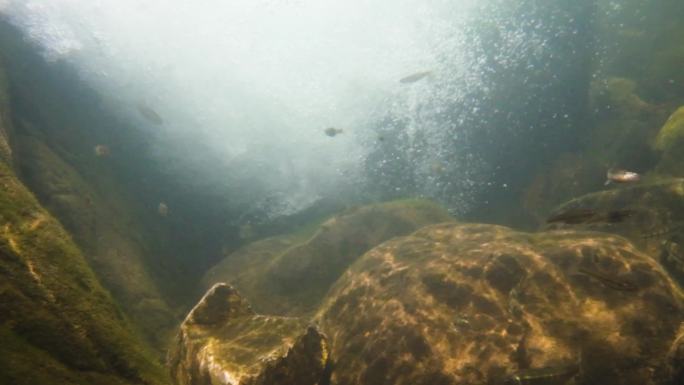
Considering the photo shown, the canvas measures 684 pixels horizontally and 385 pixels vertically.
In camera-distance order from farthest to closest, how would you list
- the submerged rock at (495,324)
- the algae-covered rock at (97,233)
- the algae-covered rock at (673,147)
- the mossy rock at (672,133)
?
the mossy rock at (672,133)
the algae-covered rock at (673,147)
the algae-covered rock at (97,233)
the submerged rock at (495,324)

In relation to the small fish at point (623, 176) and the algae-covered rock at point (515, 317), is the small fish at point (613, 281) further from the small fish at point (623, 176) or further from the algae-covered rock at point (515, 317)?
the small fish at point (623, 176)

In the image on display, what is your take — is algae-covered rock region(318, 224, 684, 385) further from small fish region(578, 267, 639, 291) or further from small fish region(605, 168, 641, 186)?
small fish region(605, 168, 641, 186)

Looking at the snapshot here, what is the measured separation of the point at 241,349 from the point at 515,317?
3329mm

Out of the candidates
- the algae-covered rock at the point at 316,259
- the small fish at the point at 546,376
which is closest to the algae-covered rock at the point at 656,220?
the small fish at the point at 546,376

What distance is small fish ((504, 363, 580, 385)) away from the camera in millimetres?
3930

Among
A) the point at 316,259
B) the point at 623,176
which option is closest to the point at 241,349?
the point at 316,259

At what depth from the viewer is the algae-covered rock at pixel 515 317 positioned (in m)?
4.23

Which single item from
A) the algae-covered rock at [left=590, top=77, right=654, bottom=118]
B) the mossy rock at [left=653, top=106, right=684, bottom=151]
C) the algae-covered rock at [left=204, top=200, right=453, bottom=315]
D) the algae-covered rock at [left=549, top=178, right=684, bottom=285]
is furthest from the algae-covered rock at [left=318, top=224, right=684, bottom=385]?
the algae-covered rock at [left=590, top=77, right=654, bottom=118]

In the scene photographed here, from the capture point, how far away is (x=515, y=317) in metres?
4.81

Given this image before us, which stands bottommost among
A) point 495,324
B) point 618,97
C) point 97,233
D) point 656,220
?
point 656,220

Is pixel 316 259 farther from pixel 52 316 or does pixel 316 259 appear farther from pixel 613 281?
pixel 52 316

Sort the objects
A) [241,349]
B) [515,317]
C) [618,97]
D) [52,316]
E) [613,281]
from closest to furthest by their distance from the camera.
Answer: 1. [52,316]
2. [613,281]
3. [241,349]
4. [515,317]
5. [618,97]

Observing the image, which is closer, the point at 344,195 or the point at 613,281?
the point at 613,281

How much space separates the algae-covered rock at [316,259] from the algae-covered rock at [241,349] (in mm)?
3353
